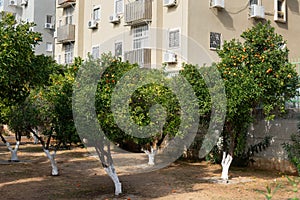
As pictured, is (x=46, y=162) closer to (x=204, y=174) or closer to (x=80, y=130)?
(x=204, y=174)

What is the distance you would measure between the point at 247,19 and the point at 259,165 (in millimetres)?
9328

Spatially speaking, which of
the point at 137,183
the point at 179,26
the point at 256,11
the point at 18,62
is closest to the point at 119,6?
the point at 179,26

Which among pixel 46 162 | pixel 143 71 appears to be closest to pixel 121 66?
pixel 143 71

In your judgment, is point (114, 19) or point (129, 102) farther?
point (114, 19)

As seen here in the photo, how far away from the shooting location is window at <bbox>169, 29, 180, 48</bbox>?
58.4 feet

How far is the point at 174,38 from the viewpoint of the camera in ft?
59.2

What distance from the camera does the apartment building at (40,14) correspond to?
104ft

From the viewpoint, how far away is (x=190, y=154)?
49.5 ft

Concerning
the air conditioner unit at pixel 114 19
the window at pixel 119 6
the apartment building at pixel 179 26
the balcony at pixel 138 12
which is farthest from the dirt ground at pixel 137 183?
the window at pixel 119 6

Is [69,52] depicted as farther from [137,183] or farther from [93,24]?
[137,183]

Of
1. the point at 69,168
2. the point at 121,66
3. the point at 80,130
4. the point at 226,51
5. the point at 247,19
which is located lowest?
the point at 69,168

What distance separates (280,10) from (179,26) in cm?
644

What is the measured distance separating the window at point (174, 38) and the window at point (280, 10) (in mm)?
5868

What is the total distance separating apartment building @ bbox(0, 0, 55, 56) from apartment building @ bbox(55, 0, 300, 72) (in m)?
10.4
